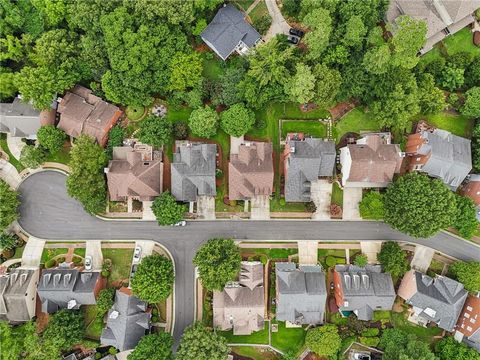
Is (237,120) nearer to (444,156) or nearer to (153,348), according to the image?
(444,156)

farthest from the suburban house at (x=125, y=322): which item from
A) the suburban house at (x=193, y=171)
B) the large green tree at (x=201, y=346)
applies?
the suburban house at (x=193, y=171)

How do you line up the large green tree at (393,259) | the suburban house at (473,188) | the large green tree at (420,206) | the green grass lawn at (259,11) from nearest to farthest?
the large green tree at (420,206)
the large green tree at (393,259)
the suburban house at (473,188)
the green grass lawn at (259,11)

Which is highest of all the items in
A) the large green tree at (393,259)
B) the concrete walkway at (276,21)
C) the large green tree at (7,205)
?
the concrete walkway at (276,21)

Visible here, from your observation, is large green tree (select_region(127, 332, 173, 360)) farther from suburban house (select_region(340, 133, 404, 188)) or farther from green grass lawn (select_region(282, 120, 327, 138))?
green grass lawn (select_region(282, 120, 327, 138))

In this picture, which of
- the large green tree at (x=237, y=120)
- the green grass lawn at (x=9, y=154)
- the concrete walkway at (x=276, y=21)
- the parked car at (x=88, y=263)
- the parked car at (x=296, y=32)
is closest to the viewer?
the large green tree at (x=237, y=120)

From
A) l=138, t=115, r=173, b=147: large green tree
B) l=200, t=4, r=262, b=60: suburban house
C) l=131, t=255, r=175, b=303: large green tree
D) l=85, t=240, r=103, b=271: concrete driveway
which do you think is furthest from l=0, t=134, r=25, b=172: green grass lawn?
l=200, t=4, r=262, b=60: suburban house

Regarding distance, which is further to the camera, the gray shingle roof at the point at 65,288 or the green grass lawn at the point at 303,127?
the green grass lawn at the point at 303,127

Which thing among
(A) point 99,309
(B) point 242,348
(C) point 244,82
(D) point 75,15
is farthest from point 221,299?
(D) point 75,15

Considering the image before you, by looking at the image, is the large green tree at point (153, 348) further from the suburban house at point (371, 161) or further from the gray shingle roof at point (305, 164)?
the suburban house at point (371, 161)
